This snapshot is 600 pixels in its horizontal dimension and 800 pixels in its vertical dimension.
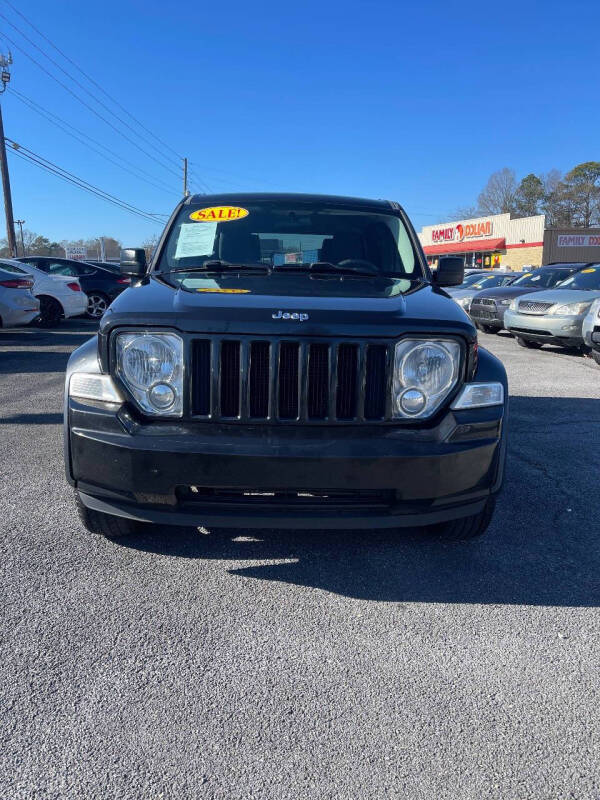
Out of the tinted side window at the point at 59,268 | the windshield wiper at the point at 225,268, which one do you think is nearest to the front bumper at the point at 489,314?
the tinted side window at the point at 59,268

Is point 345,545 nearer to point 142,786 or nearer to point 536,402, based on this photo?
point 142,786

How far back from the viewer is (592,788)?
1.77 m

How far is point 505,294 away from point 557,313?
3136mm

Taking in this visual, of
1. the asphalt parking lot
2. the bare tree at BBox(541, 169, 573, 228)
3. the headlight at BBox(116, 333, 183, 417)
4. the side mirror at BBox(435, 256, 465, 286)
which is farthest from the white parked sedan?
the bare tree at BBox(541, 169, 573, 228)

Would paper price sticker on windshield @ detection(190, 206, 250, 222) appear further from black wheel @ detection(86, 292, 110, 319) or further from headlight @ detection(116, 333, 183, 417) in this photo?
black wheel @ detection(86, 292, 110, 319)

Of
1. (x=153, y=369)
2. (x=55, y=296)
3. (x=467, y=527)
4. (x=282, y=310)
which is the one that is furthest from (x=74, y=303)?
(x=467, y=527)

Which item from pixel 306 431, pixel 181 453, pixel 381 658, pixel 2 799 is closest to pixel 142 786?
pixel 2 799

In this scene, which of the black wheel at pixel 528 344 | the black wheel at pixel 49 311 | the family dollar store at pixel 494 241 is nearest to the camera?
the black wheel at pixel 528 344

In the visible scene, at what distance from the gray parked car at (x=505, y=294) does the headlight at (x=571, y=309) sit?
275 centimetres

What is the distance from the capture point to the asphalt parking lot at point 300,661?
5.95 ft

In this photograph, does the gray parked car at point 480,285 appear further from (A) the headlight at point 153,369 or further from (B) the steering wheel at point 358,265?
(A) the headlight at point 153,369

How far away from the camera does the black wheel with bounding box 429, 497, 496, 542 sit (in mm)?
3027

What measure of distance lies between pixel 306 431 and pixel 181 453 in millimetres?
514

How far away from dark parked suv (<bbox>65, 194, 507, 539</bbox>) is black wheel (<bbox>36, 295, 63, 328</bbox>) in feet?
37.5
